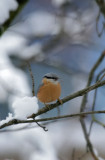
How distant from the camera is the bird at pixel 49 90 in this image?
1588 millimetres

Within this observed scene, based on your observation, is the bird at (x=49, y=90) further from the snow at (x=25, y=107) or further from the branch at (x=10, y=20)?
the branch at (x=10, y=20)

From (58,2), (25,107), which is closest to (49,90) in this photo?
(25,107)

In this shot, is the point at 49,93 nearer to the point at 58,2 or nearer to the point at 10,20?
the point at 10,20

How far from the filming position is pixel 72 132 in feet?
10.3

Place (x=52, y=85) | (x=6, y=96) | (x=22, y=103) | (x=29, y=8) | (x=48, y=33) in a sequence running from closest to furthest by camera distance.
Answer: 1. (x=22, y=103)
2. (x=52, y=85)
3. (x=48, y=33)
4. (x=6, y=96)
5. (x=29, y=8)

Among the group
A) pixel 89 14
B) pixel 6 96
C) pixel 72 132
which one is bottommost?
pixel 72 132

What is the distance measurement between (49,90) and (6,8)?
2.23 feet

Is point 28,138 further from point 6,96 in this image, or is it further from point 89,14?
point 89,14

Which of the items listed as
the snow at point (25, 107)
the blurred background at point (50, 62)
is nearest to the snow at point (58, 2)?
the blurred background at point (50, 62)

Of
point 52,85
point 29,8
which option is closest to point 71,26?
point 29,8

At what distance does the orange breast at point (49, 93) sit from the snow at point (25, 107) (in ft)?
0.72

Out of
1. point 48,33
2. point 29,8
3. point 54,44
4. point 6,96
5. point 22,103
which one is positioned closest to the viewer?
point 22,103

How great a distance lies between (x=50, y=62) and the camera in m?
2.41

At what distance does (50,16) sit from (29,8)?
1.07 ft
